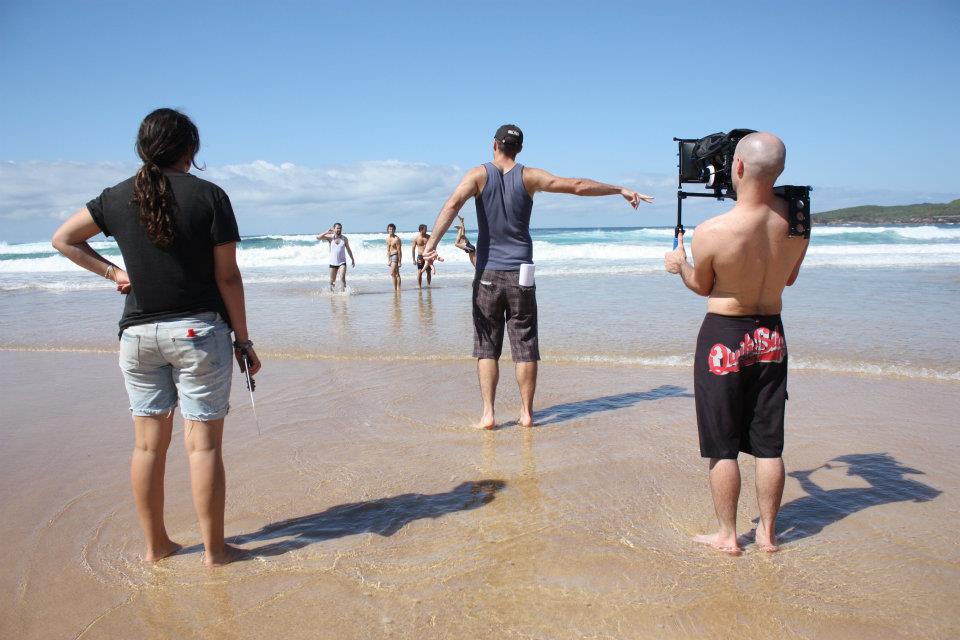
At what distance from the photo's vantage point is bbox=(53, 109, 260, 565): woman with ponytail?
261cm

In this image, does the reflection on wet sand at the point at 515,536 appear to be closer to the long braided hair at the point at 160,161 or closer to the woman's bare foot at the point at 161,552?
the woman's bare foot at the point at 161,552

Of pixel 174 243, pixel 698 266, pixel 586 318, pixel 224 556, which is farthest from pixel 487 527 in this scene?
pixel 586 318

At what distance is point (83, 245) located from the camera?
285 centimetres

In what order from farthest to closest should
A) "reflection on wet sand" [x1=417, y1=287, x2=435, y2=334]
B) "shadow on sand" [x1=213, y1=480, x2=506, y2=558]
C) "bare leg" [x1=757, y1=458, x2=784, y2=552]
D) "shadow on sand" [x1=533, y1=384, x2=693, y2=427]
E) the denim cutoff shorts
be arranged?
1. "reflection on wet sand" [x1=417, y1=287, x2=435, y2=334]
2. "shadow on sand" [x1=533, y1=384, x2=693, y2=427]
3. "shadow on sand" [x1=213, y1=480, x2=506, y2=558]
4. "bare leg" [x1=757, y1=458, x2=784, y2=552]
5. the denim cutoff shorts

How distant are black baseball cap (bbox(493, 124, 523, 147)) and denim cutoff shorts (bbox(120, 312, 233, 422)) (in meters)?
2.62

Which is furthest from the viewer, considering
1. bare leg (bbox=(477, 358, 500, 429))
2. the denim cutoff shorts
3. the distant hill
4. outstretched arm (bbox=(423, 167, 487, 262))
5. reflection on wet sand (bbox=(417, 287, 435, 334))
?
the distant hill

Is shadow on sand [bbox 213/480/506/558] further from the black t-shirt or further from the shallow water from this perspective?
the shallow water

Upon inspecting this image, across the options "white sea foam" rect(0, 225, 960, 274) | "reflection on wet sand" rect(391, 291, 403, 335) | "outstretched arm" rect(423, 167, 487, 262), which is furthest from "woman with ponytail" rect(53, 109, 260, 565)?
"white sea foam" rect(0, 225, 960, 274)

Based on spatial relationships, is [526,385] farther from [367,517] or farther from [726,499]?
[726,499]

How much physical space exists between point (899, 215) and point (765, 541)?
8519cm

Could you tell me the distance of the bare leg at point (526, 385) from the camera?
495 centimetres

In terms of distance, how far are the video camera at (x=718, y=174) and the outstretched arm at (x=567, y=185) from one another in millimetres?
1248

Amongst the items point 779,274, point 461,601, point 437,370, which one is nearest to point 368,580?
point 461,601

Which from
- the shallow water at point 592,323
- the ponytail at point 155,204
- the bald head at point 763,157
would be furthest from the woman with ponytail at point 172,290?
the shallow water at point 592,323
